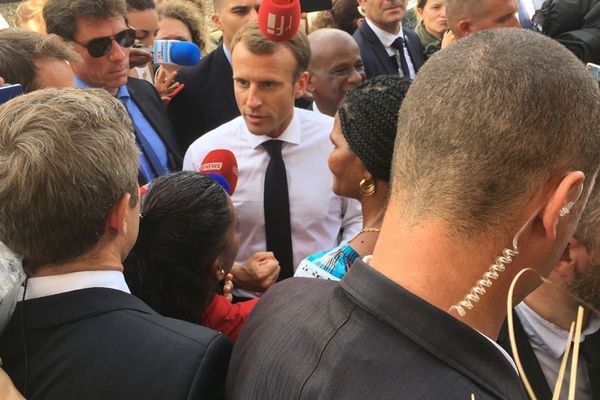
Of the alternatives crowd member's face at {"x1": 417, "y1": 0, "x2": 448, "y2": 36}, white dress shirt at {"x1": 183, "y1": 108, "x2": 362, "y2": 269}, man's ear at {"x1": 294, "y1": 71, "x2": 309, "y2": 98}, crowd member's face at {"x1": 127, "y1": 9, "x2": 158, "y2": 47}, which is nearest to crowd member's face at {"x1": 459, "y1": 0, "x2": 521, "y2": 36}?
man's ear at {"x1": 294, "y1": 71, "x2": 309, "y2": 98}

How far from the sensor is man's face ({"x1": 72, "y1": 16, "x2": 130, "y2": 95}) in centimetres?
353

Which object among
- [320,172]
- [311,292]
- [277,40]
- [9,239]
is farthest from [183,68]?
[311,292]

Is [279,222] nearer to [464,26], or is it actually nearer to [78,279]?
[78,279]

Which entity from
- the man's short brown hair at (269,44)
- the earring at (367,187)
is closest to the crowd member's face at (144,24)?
the man's short brown hair at (269,44)

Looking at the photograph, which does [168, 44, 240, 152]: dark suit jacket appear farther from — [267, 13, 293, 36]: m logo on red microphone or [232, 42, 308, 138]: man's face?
[267, 13, 293, 36]: m logo on red microphone

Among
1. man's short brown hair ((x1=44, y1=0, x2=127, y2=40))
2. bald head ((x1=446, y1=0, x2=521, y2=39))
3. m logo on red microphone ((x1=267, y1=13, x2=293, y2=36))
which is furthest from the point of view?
bald head ((x1=446, y1=0, x2=521, y2=39))

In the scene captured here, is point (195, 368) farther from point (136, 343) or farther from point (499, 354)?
point (499, 354)

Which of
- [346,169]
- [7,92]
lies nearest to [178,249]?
[346,169]

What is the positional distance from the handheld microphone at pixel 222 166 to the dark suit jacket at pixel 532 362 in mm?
1389

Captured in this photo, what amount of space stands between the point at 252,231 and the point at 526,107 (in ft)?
6.46

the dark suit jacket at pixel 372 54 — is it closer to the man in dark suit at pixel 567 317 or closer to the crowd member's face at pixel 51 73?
the crowd member's face at pixel 51 73

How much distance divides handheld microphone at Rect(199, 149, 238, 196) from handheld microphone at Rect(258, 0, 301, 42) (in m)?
0.62

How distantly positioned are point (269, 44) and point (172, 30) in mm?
2868

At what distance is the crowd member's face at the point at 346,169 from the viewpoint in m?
2.02
